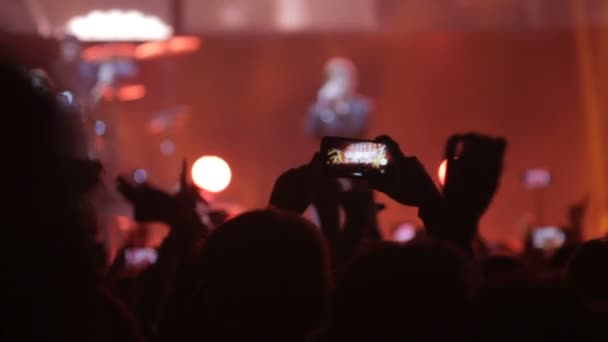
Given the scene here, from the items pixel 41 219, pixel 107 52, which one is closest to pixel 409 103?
pixel 107 52

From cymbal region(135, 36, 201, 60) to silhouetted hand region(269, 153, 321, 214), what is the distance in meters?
9.64

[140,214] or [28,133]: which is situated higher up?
[28,133]

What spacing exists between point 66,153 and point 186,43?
10.5 meters

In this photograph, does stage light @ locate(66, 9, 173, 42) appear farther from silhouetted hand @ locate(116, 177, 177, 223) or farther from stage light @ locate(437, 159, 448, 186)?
stage light @ locate(437, 159, 448, 186)

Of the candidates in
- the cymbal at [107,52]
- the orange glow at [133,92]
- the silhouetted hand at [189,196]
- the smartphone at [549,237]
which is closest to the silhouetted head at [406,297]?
the silhouetted hand at [189,196]

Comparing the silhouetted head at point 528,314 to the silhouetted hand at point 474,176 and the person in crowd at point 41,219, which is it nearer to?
the silhouetted hand at point 474,176

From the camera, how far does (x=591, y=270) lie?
2457 mm

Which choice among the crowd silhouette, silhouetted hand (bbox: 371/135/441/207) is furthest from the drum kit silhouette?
the crowd silhouette

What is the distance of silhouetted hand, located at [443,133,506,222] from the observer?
2516 millimetres

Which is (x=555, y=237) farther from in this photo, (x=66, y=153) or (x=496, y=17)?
(x=496, y=17)

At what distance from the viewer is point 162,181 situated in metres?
11.6

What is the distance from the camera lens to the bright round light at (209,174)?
6.08 meters

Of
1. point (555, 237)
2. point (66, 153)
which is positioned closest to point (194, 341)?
point (66, 153)

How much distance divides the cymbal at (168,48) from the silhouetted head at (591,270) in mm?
9916
